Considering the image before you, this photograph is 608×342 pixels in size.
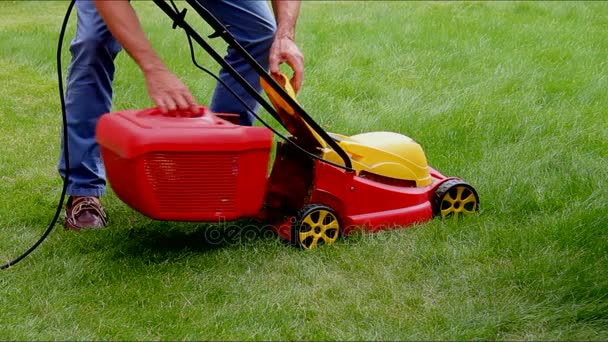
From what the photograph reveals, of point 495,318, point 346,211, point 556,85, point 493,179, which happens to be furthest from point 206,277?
point 556,85

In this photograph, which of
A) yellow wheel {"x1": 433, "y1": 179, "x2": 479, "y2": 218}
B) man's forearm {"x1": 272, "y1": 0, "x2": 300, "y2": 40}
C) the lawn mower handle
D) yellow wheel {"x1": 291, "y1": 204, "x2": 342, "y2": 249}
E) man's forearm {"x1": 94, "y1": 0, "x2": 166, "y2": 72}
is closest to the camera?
man's forearm {"x1": 94, "y1": 0, "x2": 166, "y2": 72}

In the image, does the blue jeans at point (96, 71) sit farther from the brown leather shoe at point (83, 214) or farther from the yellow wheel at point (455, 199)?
the yellow wheel at point (455, 199)

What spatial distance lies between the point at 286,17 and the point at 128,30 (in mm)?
586

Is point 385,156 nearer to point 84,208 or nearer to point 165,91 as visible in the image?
point 165,91

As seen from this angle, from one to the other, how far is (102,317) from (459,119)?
2.01 meters

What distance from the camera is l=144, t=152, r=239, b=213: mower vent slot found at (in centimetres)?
221

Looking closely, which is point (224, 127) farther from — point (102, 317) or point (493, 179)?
point (493, 179)

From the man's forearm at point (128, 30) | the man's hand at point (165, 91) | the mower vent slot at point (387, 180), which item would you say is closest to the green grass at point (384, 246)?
the mower vent slot at point (387, 180)

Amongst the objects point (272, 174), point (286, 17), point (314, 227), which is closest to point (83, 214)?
point (272, 174)

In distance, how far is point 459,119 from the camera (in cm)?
369

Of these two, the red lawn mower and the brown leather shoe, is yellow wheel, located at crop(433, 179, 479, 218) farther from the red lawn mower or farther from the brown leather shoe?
the brown leather shoe

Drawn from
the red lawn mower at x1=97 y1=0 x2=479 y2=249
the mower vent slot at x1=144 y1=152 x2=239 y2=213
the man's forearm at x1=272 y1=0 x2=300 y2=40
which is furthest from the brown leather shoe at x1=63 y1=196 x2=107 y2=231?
the man's forearm at x1=272 y1=0 x2=300 y2=40

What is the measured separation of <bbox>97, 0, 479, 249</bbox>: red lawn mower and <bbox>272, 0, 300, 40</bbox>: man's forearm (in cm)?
15

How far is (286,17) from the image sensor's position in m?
2.65
